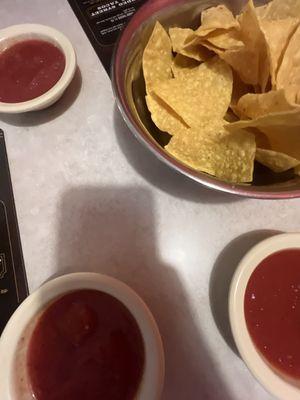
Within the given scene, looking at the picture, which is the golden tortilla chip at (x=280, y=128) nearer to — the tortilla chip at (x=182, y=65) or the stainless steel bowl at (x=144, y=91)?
the stainless steel bowl at (x=144, y=91)

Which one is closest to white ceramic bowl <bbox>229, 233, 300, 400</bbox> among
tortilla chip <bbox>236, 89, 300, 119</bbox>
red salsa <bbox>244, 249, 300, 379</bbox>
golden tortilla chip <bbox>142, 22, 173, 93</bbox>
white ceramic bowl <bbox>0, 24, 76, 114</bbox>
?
red salsa <bbox>244, 249, 300, 379</bbox>

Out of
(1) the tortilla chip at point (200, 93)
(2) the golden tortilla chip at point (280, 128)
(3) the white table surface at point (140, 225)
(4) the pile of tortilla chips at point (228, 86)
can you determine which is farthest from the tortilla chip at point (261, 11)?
(3) the white table surface at point (140, 225)

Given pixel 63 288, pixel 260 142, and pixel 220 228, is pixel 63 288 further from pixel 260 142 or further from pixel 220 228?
pixel 260 142

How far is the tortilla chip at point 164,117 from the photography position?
78 cm

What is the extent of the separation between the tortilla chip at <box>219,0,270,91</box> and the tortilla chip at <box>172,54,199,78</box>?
0.31ft

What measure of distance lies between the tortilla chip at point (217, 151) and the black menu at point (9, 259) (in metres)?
0.35

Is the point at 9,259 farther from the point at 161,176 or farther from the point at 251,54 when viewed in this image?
the point at 251,54

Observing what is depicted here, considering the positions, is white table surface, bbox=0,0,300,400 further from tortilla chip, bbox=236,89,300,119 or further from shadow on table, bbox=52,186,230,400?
tortilla chip, bbox=236,89,300,119

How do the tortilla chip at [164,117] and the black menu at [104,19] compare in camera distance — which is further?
the black menu at [104,19]

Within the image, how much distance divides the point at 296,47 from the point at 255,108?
153 mm

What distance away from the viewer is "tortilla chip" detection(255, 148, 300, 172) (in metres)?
0.70

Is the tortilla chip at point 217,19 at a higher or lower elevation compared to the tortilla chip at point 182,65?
higher

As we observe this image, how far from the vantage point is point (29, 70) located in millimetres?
923

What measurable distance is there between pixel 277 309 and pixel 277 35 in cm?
50
